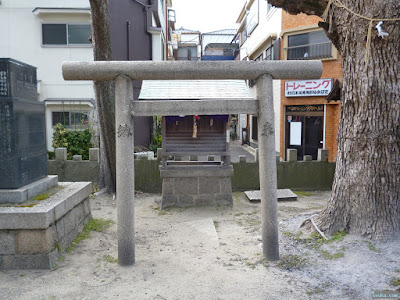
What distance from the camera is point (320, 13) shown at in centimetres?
588

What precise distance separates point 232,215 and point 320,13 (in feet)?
15.0

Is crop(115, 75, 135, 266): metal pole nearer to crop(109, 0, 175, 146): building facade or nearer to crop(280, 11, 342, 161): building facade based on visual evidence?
crop(109, 0, 175, 146): building facade

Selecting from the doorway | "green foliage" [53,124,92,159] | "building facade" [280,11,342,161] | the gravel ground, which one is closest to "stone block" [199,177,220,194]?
the gravel ground

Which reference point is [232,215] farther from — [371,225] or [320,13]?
[320,13]

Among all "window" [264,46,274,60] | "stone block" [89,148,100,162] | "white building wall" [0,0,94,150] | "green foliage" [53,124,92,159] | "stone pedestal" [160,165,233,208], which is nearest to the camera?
"stone pedestal" [160,165,233,208]

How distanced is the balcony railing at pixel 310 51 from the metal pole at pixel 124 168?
13.3 m

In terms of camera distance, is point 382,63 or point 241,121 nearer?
point 382,63

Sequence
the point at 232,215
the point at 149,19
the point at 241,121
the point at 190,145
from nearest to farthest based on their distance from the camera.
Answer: the point at 232,215 → the point at 190,145 → the point at 149,19 → the point at 241,121

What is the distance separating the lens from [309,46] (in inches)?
633

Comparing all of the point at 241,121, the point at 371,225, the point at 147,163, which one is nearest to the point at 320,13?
the point at 371,225

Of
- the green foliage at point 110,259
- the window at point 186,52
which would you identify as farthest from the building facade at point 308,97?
the window at point 186,52

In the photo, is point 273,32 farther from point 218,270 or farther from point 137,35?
point 218,270

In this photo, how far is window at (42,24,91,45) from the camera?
14.9 m

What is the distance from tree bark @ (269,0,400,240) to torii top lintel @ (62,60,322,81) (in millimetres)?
799
